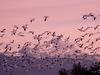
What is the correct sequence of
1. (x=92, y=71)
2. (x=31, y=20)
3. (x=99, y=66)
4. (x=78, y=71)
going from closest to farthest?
(x=31, y=20) → (x=78, y=71) → (x=92, y=71) → (x=99, y=66)

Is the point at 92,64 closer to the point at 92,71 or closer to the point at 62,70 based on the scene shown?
the point at 92,71

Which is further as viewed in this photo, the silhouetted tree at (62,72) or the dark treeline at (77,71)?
the silhouetted tree at (62,72)

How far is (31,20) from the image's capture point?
256 feet

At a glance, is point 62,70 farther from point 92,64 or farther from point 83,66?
point 92,64

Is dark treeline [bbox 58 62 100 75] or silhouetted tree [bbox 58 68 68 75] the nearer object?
dark treeline [bbox 58 62 100 75]

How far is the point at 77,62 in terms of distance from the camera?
381 ft

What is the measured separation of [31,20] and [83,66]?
44108mm

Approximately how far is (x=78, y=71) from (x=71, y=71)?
241 centimetres

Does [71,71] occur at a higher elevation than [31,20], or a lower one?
lower

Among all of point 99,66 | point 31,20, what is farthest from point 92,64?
point 31,20

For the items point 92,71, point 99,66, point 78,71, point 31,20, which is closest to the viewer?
point 31,20

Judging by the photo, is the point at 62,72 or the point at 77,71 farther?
the point at 62,72

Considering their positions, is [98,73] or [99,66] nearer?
[98,73]

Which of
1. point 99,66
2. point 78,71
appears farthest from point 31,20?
point 99,66
